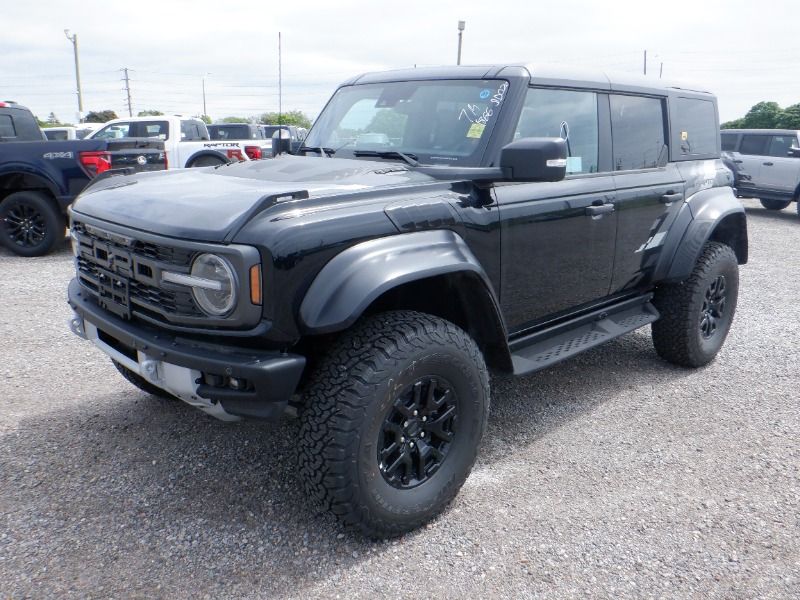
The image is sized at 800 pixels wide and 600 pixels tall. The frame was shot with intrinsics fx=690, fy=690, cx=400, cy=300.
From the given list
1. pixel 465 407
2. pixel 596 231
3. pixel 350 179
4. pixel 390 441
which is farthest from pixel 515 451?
pixel 350 179

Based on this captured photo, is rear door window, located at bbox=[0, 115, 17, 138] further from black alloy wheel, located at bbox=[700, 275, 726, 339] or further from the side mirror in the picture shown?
black alloy wheel, located at bbox=[700, 275, 726, 339]

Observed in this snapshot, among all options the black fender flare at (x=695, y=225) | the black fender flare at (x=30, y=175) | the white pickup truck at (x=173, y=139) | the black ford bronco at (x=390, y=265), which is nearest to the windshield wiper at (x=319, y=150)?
the black ford bronco at (x=390, y=265)

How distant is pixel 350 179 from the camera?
119 inches

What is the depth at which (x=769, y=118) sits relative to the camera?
31.2 metres

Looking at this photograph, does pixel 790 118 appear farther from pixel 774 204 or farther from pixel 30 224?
pixel 30 224

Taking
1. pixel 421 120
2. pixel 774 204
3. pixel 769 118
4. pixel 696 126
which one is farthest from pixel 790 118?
pixel 421 120

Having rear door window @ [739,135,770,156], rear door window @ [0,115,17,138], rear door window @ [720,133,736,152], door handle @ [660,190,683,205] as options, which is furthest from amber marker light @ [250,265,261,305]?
rear door window @ [720,133,736,152]

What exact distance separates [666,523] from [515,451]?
0.85 meters

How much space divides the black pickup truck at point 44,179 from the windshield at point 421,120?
509cm

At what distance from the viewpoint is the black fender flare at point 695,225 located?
4.40 metres

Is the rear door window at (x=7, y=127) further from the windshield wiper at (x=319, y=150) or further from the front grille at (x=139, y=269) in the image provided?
the front grille at (x=139, y=269)

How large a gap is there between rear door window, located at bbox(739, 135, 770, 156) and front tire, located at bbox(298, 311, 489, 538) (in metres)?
14.6

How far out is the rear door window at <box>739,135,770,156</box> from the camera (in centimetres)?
1497

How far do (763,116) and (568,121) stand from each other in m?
32.8
